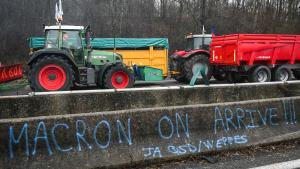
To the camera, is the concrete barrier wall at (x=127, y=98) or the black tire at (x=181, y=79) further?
the black tire at (x=181, y=79)

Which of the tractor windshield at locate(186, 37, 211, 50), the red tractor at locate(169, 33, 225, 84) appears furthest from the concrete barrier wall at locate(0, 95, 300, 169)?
the tractor windshield at locate(186, 37, 211, 50)

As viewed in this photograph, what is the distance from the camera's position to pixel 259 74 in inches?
550

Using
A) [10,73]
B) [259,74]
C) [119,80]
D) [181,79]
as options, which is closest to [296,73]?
[259,74]

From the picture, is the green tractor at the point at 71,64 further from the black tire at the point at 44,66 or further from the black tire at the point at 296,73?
the black tire at the point at 296,73

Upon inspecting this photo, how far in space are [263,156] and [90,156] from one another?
2528 mm

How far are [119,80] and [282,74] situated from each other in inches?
268

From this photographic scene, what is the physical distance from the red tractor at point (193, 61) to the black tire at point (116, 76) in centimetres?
310

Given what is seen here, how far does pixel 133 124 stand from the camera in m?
4.98

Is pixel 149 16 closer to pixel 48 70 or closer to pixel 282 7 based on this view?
pixel 282 7

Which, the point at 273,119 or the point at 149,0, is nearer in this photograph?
the point at 273,119

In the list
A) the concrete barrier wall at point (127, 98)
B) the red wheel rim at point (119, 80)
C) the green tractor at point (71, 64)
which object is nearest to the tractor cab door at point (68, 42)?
the green tractor at point (71, 64)

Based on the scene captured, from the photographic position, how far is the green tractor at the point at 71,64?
1153 cm

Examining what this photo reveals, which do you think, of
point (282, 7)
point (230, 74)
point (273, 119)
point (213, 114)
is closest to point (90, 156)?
point (213, 114)

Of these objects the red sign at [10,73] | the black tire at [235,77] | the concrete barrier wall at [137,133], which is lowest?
the concrete barrier wall at [137,133]
